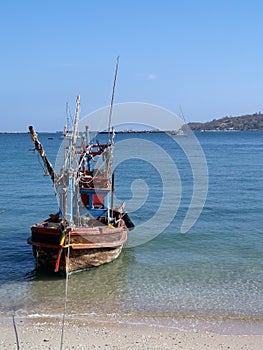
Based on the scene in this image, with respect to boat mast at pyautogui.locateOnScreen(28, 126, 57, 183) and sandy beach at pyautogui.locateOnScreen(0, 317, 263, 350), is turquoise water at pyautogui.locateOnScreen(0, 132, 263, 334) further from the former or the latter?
boat mast at pyautogui.locateOnScreen(28, 126, 57, 183)

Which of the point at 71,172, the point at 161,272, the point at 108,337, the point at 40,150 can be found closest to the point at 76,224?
the point at 71,172

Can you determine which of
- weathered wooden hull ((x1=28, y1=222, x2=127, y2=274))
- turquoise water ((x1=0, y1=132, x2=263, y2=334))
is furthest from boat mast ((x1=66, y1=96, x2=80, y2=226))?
turquoise water ((x1=0, y1=132, x2=263, y2=334))

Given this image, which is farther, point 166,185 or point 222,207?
Answer: point 166,185

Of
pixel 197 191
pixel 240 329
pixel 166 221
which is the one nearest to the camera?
pixel 240 329

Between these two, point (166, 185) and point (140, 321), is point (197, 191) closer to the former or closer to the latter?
point (166, 185)

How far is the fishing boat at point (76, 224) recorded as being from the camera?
17.6 m

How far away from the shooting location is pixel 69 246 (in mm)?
17406

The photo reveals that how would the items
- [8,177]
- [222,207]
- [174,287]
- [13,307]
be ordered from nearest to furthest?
1. [13,307]
2. [174,287]
3. [222,207]
4. [8,177]

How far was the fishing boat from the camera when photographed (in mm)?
17562

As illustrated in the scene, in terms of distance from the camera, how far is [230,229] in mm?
26125

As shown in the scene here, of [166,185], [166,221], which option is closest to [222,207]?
[166,221]

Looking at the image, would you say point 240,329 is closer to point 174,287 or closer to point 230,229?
point 174,287

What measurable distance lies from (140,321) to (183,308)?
67.2 inches

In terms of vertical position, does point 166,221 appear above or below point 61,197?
below
